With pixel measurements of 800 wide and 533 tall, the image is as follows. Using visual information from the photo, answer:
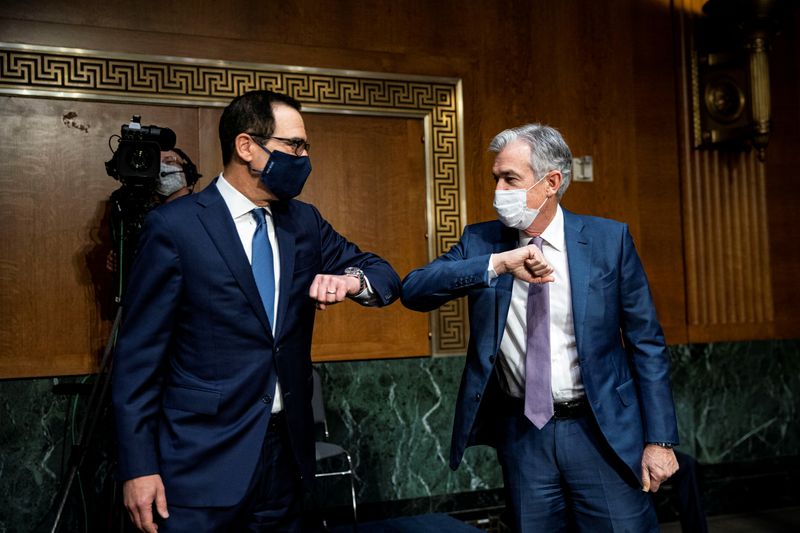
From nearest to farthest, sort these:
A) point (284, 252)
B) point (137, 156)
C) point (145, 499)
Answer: point (145, 499) → point (284, 252) → point (137, 156)

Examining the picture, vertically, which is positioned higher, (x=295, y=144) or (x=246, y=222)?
(x=295, y=144)

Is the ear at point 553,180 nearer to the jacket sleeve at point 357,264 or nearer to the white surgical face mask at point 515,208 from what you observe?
the white surgical face mask at point 515,208

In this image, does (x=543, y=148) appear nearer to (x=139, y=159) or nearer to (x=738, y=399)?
(x=139, y=159)

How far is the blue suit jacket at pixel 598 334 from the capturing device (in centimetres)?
197

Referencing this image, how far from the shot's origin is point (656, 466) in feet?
6.48

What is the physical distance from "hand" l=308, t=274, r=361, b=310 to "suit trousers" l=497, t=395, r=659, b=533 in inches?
24.8

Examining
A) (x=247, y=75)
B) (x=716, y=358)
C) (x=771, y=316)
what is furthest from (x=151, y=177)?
(x=771, y=316)

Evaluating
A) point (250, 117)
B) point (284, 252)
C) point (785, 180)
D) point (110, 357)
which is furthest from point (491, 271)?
point (785, 180)

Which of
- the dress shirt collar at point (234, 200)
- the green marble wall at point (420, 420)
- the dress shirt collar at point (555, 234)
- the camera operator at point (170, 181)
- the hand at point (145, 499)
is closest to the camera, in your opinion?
the hand at point (145, 499)

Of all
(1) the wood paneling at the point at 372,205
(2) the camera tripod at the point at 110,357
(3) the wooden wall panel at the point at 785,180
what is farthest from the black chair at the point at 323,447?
(3) the wooden wall panel at the point at 785,180

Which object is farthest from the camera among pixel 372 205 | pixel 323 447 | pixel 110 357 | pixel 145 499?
pixel 372 205

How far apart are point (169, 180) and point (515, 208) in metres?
1.82

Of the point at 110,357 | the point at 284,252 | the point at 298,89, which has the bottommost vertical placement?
the point at 110,357

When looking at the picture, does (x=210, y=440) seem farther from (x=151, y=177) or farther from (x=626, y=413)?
(x=151, y=177)
